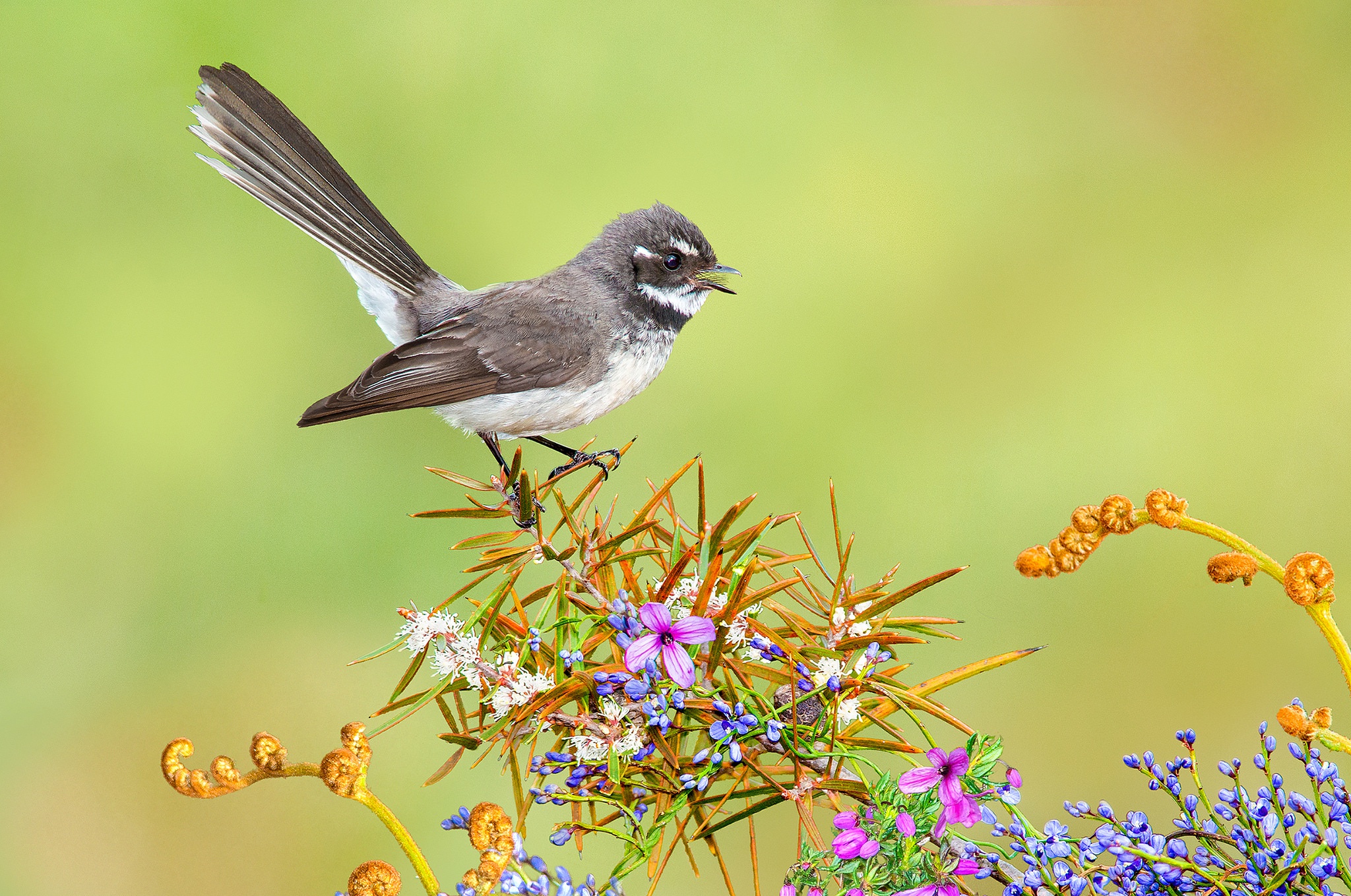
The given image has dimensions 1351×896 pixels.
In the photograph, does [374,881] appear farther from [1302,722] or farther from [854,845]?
[1302,722]

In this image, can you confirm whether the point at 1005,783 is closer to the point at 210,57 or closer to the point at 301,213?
the point at 301,213

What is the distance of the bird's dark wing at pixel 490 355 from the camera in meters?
2.24

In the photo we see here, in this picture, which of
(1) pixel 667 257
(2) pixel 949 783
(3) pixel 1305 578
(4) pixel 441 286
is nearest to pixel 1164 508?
(3) pixel 1305 578

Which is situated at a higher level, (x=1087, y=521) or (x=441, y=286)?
(x=441, y=286)

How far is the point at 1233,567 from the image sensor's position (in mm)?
1031

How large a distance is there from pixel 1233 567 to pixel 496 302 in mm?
1912

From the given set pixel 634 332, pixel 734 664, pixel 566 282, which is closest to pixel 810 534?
pixel 634 332

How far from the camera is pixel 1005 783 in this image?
1.04 meters

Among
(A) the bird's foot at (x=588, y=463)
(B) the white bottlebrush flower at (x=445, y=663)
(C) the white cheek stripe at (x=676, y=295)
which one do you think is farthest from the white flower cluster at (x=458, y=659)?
(C) the white cheek stripe at (x=676, y=295)

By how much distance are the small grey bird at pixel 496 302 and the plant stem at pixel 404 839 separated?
1209 millimetres

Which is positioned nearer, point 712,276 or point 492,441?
point 492,441

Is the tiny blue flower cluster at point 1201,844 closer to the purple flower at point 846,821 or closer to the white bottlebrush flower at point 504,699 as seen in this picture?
the purple flower at point 846,821

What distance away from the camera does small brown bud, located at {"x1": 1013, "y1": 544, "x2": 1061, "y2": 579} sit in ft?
3.32

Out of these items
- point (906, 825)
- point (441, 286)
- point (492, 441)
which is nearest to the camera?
point (906, 825)
